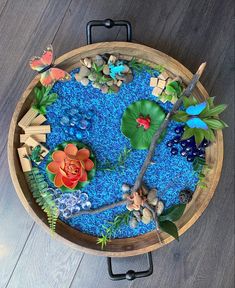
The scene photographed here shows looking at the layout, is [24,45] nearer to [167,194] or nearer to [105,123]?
[105,123]

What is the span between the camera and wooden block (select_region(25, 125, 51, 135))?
86cm

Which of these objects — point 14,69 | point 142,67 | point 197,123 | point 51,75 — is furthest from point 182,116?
point 14,69

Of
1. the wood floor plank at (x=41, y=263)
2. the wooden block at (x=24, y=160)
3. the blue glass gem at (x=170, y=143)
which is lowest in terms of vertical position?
the wood floor plank at (x=41, y=263)

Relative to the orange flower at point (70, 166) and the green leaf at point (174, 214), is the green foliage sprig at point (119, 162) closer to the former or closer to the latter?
the orange flower at point (70, 166)

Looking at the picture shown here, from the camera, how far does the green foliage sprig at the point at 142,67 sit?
2.88ft

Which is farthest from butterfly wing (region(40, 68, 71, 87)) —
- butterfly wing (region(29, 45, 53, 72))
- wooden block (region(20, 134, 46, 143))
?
wooden block (region(20, 134, 46, 143))

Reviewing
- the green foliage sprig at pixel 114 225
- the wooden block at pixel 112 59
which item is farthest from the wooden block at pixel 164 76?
the green foliage sprig at pixel 114 225

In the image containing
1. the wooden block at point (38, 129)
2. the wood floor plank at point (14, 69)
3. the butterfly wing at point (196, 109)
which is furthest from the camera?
the wood floor plank at point (14, 69)

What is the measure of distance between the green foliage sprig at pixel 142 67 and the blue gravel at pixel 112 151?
1 centimetres

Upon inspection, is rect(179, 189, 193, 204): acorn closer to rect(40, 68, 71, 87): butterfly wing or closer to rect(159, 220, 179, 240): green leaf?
rect(159, 220, 179, 240): green leaf

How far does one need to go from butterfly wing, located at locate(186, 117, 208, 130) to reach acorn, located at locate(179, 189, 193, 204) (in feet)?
0.67

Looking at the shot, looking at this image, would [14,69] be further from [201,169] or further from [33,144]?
[201,169]

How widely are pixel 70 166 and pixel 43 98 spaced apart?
171mm

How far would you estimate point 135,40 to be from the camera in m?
1.07
